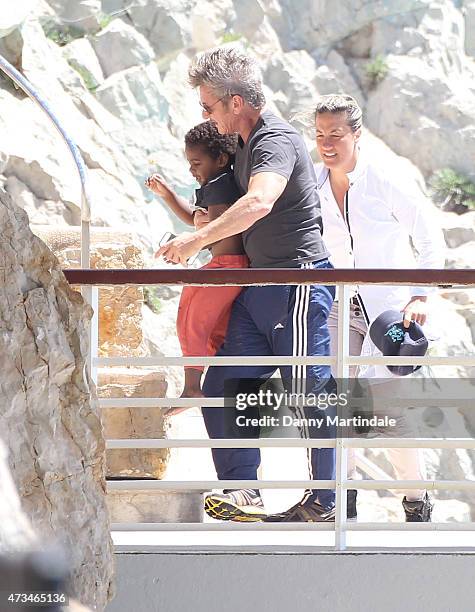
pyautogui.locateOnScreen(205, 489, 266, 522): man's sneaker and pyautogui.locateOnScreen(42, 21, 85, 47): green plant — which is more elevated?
pyautogui.locateOnScreen(42, 21, 85, 47): green plant

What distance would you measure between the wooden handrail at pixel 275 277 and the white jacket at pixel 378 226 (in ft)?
1.80

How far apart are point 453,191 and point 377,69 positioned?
275cm

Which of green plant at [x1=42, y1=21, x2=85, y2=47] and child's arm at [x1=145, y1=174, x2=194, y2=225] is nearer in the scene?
child's arm at [x1=145, y1=174, x2=194, y2=225]

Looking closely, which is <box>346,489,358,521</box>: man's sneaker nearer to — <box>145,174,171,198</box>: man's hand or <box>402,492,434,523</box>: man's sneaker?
<box>402,492,434,523</box>: man's sneaker

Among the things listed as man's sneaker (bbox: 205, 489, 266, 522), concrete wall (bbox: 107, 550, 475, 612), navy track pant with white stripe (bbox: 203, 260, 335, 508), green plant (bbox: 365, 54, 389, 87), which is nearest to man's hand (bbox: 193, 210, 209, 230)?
navy track pant with white stripe (bbox: 203, 260, 335, 508)

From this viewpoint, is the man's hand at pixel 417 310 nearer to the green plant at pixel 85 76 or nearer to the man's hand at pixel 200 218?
the man's hand at pixel 200 218

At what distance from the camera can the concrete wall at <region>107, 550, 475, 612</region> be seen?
3.16 m

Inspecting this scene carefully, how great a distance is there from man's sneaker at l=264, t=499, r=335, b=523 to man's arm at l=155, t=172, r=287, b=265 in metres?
0.82

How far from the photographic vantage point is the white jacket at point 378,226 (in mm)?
3752

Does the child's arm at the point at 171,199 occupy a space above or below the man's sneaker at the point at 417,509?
above

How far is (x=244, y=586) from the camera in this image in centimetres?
317

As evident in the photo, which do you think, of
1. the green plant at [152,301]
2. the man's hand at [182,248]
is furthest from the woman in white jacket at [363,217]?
the green plant at [152,301]

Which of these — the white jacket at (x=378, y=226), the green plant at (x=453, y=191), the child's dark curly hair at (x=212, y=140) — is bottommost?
the white jacket at (x=378, y=226)

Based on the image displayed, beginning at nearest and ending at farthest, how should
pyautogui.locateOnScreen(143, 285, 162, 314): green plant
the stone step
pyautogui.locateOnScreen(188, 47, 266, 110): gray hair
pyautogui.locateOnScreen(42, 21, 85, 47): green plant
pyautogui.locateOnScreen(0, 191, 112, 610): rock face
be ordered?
pyautogui.locateOnScreen(0, 191, 112, 610): rock face
pyautogui.locateOnScreen(188, 47, 266, 110): gray hair
the stone step
pyautogui.locateOnScreen(143, 285, 162, 314): green plant
pyautogui.locateOnScreen(42, 21, 85, 47): green plant
